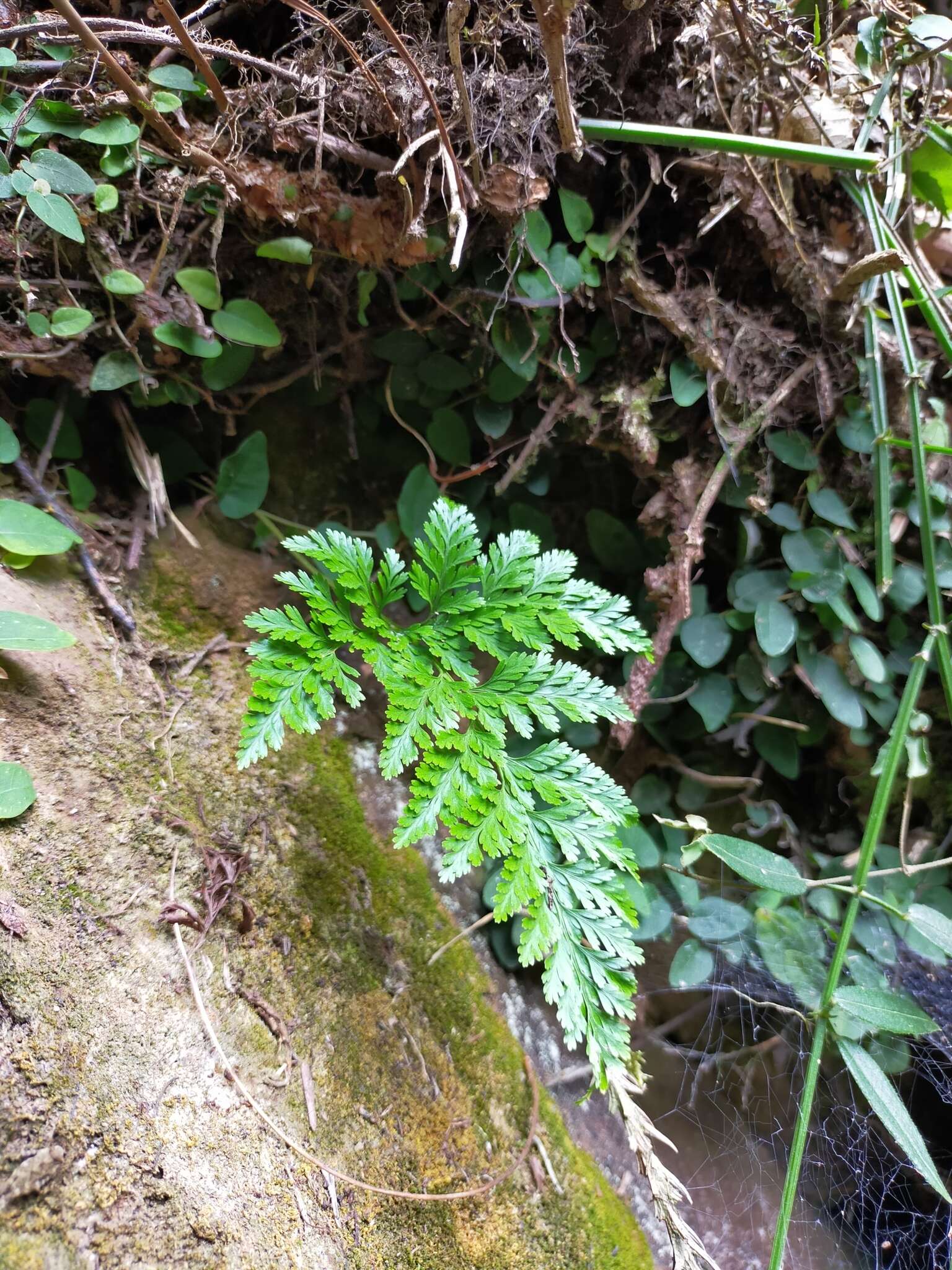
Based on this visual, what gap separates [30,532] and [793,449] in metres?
1.57

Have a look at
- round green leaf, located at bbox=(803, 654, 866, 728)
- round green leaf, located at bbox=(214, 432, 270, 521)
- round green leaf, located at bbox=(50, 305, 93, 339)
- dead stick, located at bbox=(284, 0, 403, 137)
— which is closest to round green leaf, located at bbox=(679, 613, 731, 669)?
round green leaf, located at bbox=(803, 654, 866, 728)

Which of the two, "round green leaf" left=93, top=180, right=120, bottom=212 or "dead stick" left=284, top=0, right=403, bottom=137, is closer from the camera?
"dead stick" left=284, top=0, right=403, bottom=137

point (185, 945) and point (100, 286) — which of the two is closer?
point (185, 945)

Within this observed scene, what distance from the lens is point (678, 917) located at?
61.6 inches

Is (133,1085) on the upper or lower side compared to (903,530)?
lower

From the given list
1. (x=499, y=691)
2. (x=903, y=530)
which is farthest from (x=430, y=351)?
(x=903, y=530)

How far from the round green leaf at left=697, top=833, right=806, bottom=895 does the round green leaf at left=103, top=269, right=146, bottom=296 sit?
147cm

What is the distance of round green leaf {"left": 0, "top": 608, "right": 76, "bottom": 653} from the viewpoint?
3.36ft

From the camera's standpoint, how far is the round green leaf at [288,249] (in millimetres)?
1252

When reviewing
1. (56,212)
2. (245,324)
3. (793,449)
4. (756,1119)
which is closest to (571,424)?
(793,449)

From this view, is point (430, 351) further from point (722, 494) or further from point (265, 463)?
point (722, 494)

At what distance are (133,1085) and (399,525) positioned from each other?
117 cm

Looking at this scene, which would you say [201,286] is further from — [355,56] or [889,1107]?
[889,1107]

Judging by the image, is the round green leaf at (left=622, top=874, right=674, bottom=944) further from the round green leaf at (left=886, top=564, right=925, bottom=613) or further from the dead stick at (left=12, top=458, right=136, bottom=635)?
the dead stick at (left=12, top=458, right=136, bottom=635)
